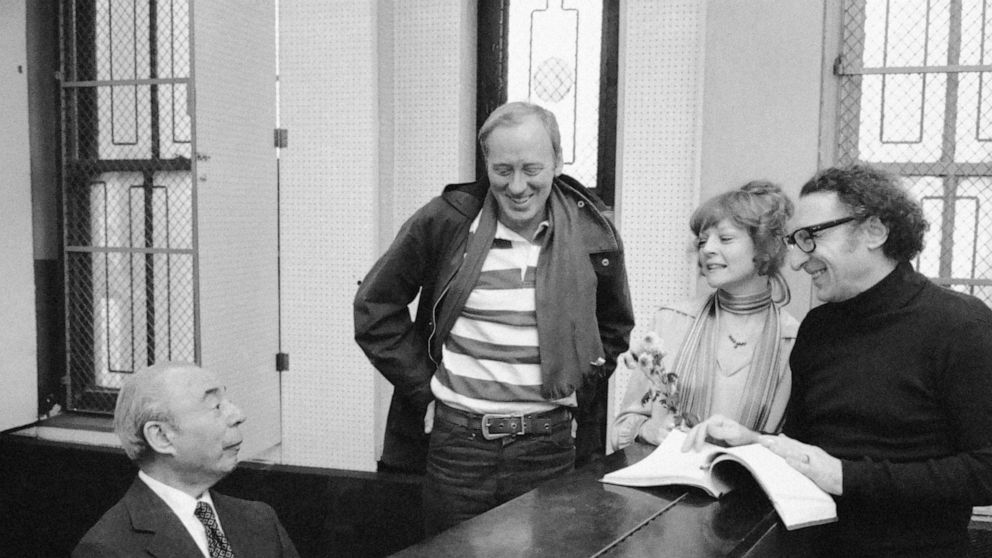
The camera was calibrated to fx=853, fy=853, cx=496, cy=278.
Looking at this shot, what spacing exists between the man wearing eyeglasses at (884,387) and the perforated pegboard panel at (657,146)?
213 cm

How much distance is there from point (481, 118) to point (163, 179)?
1874 mm

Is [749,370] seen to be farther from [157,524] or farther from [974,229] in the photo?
[974,229]

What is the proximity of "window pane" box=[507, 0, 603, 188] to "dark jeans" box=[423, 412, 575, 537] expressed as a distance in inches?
92.6

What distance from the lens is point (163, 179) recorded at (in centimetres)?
489

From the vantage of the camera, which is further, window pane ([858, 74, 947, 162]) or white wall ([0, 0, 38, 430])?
white wall ([0, 0, 38, 430])

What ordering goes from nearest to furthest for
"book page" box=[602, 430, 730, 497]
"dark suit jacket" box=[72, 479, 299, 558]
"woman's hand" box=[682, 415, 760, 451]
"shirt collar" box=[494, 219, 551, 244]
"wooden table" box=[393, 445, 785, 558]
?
"wooden table" box=[393, 445, 785, 558], "book page" box=[602, 430, 730, 497], "woman's hand" box=[682, 415, 760, 451], "dark suit jacket" box=[72, 479, 299, 558], "shirt collar" box=[494, 219, 551, 244]

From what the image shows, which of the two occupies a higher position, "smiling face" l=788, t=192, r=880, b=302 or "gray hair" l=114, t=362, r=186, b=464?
"smiling face" l=788, t=192, r=880, b=302

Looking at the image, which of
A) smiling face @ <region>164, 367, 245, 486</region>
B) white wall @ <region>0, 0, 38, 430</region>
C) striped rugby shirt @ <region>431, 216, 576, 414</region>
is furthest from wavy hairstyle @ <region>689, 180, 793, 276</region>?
white wall @ <region>0, 0, 38, 430</region>

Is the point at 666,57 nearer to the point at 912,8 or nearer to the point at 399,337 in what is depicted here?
the point at 912,8

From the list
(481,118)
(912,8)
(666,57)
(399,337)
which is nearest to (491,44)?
(481,118)

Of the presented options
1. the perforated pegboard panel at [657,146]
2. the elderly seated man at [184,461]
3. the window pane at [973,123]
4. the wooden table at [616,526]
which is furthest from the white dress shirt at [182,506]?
the window pane at [973,123]

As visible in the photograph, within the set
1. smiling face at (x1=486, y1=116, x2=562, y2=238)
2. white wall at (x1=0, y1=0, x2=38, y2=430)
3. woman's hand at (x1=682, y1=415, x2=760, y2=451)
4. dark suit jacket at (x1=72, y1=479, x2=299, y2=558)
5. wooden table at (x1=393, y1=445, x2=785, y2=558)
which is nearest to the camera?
wooden table at (x1=393, y1=445, x2=785, y2=558)

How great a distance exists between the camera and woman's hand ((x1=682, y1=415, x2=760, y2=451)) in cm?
172

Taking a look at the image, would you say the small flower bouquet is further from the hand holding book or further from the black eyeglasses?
the black eyeglasses
